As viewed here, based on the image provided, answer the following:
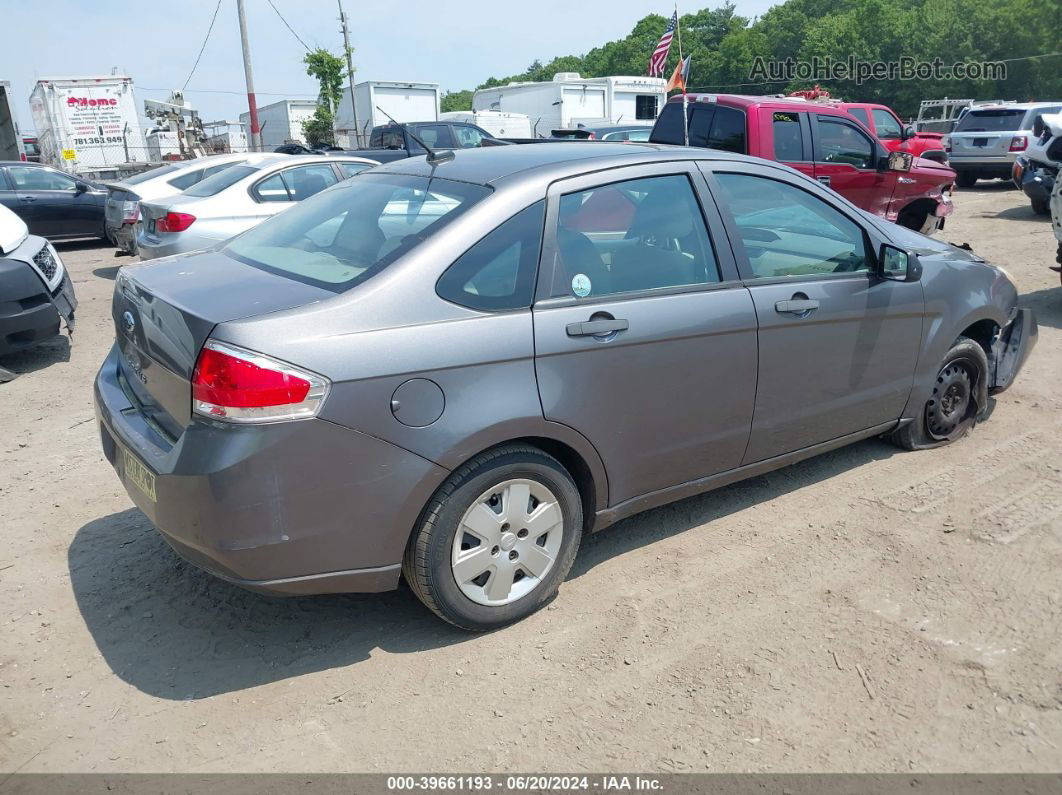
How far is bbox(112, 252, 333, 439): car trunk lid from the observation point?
283 cm

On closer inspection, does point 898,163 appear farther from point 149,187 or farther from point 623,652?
point 149,187

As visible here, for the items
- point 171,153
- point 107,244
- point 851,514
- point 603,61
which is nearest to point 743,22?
point 603,61

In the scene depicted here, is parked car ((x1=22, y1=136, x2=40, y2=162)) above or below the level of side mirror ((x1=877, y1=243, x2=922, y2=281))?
above

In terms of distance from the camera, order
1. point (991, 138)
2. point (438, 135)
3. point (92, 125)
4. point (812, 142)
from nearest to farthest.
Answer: point (812, 142) < point (438, 135) < point (991, 138) < point (92, 125)

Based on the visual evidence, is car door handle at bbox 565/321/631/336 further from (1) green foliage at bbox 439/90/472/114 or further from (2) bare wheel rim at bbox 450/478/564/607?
(1) green foliage at bbox 439/90/472/114

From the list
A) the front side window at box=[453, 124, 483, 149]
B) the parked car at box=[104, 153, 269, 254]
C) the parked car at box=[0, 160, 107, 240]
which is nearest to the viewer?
the parked car at box=[104, 153, 269, 254]

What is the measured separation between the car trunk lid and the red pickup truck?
7.54 metres

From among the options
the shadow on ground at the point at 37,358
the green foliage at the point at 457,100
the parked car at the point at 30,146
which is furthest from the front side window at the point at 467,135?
the green foliage at the point at 457,100

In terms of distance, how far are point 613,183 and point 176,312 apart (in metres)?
1.80

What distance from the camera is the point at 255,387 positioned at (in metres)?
2.64

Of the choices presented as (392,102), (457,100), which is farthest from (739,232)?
(457,100)

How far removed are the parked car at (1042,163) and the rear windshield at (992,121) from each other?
6075 millimetres

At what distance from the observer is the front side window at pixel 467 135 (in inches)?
627

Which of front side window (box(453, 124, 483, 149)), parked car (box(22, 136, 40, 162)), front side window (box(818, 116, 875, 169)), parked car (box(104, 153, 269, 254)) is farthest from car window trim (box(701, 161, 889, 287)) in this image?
parked car (box(22, 136, 40, 162))
